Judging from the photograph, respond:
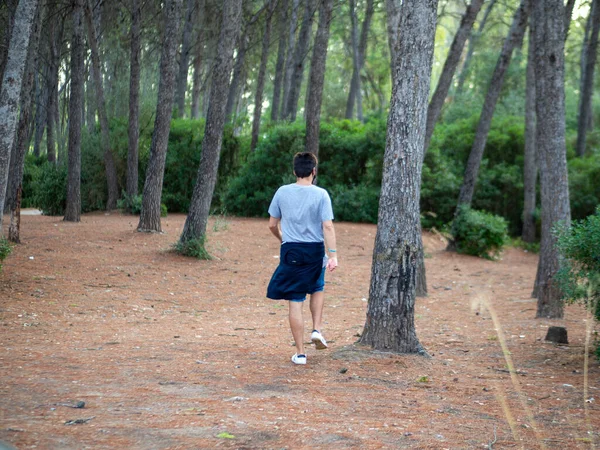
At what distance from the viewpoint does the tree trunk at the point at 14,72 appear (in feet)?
31.0

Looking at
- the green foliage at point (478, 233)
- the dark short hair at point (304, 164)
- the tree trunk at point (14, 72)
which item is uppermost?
the tree trunk at point (14, 72)

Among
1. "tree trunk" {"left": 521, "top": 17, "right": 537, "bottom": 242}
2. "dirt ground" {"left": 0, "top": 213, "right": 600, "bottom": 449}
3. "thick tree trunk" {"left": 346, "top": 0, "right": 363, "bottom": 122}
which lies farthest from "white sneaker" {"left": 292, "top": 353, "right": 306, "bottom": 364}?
"thick tree trunk" {"left": 346, "top": 0, "right": 363, "bottom": 122}

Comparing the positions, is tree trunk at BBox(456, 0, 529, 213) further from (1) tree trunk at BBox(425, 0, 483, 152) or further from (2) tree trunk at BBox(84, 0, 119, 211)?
(2) tree trunk at BBox(84, 0, 119, 211)

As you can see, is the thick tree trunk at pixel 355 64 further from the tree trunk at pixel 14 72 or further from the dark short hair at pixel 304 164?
the dark short hair at pixel 304 164

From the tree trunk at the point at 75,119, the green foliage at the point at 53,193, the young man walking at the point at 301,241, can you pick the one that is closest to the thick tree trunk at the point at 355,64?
the green foliage at the point at 53,193

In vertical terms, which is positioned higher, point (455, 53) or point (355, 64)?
point (355, 64)

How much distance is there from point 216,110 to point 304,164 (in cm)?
830

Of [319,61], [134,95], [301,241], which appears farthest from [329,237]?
[134,95]

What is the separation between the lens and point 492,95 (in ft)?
64.3

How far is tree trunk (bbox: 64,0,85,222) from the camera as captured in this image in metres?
19.3

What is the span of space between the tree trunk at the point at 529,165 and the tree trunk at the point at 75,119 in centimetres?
1293

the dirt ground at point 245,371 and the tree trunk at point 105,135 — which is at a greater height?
the tree trunk at point 105,135

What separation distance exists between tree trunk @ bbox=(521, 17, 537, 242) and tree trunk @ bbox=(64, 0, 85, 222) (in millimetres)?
12934

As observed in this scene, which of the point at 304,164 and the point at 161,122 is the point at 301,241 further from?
the point at 161,122
